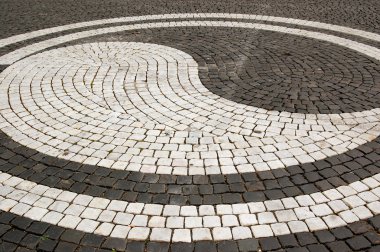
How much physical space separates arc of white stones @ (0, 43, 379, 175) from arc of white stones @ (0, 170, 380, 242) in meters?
0.81

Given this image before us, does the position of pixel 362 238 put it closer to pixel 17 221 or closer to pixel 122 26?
pixel 17 221

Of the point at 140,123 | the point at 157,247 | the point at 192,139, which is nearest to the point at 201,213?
the point at 157,247

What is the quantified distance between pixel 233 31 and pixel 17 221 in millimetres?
8921

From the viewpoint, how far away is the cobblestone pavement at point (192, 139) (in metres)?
4.71

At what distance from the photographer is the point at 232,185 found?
5.43m

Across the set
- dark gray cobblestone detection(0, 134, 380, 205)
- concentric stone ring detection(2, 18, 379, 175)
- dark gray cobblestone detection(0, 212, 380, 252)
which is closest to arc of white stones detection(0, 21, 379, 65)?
concentric stone ring detection(2, 18, 379, 175)

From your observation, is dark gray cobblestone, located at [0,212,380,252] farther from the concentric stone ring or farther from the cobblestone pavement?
the concentric stone ring

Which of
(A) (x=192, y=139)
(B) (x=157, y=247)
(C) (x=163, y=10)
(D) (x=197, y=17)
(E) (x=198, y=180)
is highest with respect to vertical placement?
(C) (x=163, y=10)

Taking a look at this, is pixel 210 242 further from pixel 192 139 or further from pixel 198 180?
pixel 192 139

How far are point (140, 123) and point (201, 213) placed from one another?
8.57ft

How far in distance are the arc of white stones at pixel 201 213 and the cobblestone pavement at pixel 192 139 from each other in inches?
0.8

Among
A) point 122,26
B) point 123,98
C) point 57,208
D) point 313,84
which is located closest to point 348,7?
point 313,84

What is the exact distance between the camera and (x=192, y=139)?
21.4 feet

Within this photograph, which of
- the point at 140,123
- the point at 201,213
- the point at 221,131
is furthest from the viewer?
the point at 140,123
